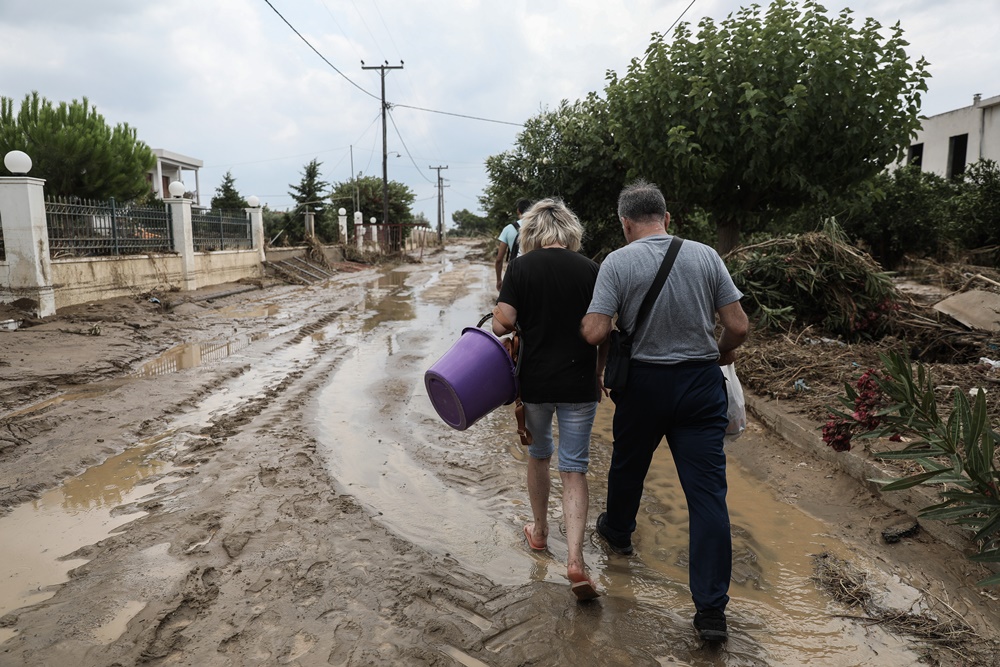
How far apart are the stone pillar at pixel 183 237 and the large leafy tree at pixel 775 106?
11.5 metres

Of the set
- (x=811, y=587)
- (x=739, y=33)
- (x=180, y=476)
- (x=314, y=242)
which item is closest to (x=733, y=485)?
(x=811, y=587)

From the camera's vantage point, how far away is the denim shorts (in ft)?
10.2

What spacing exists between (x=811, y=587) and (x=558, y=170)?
Answer: 13.4 metres

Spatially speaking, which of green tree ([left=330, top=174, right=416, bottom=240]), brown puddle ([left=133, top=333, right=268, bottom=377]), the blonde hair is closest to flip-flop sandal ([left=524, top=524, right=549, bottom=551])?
the blonde hair

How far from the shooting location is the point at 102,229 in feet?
42.7

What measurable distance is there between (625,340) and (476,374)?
0.70 m

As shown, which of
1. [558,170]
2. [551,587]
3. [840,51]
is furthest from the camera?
[558,170]

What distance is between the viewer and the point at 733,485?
4.48 m

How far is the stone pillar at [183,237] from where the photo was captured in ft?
52.1

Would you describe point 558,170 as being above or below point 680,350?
above

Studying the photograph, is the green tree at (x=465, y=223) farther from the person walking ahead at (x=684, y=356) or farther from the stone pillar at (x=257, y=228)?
the person walking ahead at (x=684, y=356)

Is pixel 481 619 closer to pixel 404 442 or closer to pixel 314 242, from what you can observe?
pixel 404 442

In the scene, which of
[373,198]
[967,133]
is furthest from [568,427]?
[373,198]

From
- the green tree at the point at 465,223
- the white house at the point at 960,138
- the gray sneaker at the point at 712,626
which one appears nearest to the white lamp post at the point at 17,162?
the gray sneaker at the point at 712,626
